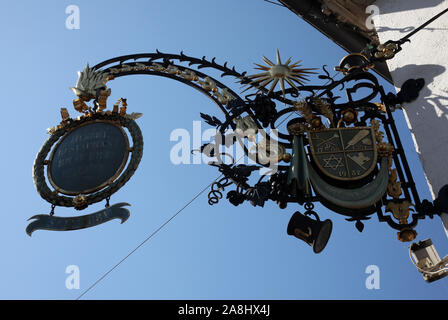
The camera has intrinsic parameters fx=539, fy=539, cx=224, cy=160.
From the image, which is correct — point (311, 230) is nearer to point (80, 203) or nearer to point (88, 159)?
point (80, 203)

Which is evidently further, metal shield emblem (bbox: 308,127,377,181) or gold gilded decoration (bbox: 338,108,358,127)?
gold gilded decoration (bbox: 338,108,358,127)

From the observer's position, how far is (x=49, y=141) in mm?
7590

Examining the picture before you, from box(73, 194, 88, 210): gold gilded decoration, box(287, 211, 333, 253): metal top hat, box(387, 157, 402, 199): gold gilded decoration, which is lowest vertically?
box(287, 211, 333, 253): metal top hat

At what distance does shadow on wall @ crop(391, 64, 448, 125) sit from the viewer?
671 centimetres

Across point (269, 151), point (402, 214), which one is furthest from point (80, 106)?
point (402, 214)

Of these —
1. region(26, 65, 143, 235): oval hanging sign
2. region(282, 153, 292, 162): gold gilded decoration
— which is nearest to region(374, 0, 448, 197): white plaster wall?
region(282, 153, 292, 162): gold gilded decoration

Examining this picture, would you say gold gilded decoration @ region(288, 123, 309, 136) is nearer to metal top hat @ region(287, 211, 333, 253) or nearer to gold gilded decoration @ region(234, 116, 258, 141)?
gold gilded decoration @ region(234, 116, 258, 141)

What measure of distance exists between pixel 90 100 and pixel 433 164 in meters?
4.83

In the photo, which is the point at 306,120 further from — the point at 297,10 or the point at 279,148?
the point at 297,10

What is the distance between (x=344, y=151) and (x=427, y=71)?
67.9 inches

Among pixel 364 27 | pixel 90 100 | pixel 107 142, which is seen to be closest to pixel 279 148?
pixel 107 142

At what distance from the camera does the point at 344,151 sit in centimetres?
655
